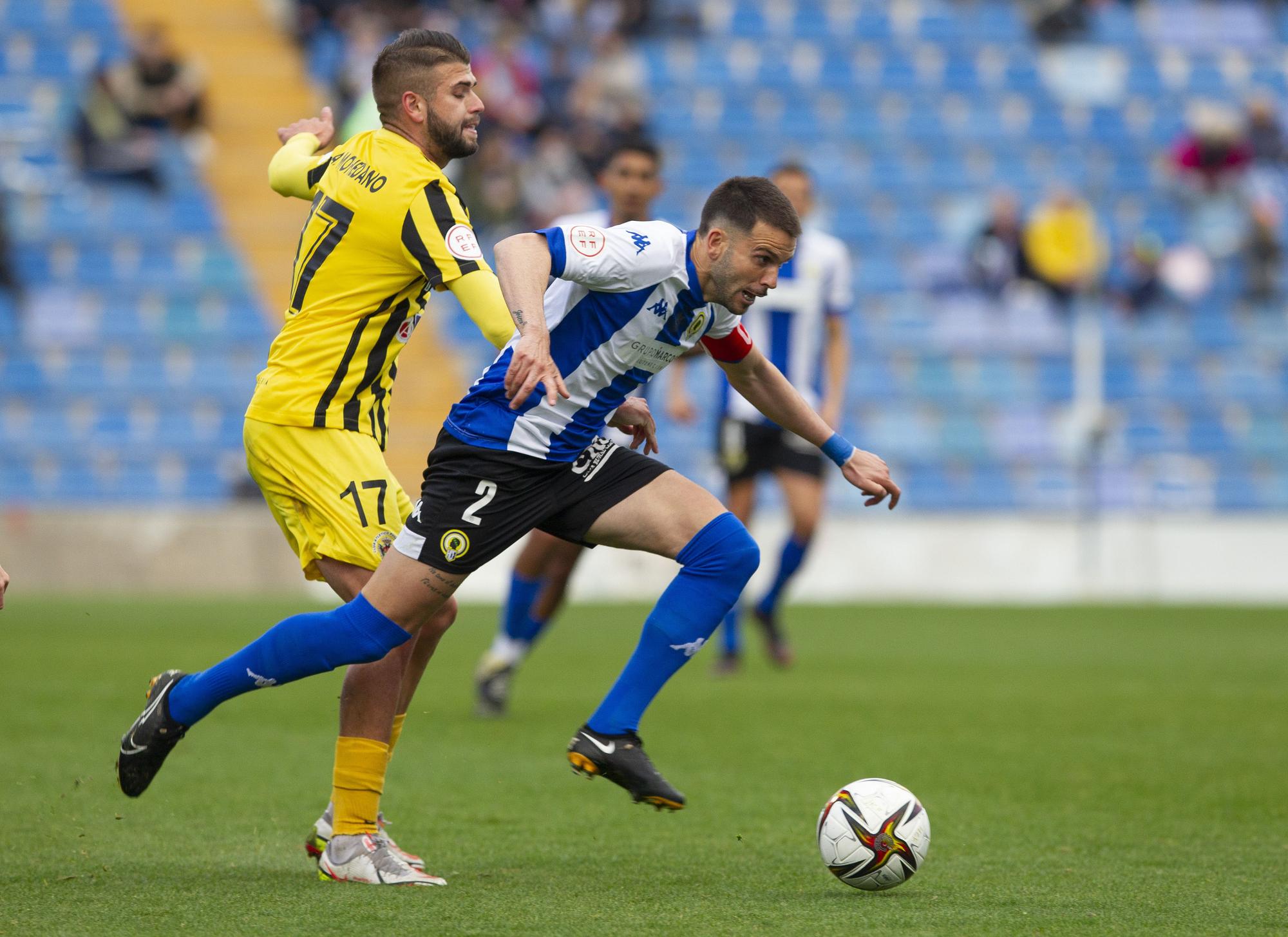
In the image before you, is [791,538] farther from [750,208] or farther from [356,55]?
[356,55]

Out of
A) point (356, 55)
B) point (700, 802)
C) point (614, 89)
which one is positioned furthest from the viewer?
point (614, 89)

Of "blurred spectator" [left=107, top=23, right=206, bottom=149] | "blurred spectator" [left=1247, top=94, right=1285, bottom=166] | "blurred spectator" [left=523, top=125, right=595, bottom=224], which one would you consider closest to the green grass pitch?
"blurred spectator" [left=523, top=125, right=595, bottom=224]

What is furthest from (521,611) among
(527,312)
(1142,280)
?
(1142,280)

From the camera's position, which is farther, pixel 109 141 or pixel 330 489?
pixel 109 141

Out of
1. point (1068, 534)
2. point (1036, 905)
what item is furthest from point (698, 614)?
point (1068, 534)

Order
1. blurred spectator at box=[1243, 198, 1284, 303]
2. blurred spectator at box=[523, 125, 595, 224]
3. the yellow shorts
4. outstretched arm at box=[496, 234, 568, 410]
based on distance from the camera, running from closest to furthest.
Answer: outstretched arm at box=[496, 234, 568, 410] < the yellow shorts < blurred spectator at box=[523, 125, 595, 224] < blurred spectator at box=[1243, 198, 1284, 303]

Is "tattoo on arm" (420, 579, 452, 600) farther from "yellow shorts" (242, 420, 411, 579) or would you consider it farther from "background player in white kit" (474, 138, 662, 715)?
"background player in white kit" (474, 138, 662, 715)

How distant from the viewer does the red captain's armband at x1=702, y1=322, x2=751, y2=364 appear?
4613 mm

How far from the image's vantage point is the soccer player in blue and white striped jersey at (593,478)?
4148mm

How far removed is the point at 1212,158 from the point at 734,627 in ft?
43.2

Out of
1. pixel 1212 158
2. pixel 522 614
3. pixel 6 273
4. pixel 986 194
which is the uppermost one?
pixel 1212 158

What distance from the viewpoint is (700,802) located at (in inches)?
216

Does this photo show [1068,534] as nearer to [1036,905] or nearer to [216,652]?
[216,652]

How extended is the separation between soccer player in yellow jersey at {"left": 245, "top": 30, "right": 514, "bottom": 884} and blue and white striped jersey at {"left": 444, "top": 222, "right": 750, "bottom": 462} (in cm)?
30
